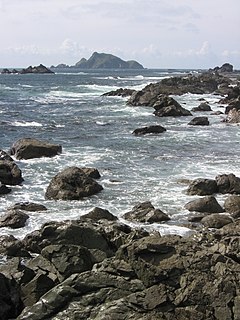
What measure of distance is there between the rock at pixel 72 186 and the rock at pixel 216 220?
6.06m

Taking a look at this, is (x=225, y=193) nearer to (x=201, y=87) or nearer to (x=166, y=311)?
(x=166, y=311)

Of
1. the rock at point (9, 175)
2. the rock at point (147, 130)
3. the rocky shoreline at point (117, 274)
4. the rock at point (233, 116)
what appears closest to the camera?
the rocky shoreline at point (117, 274)

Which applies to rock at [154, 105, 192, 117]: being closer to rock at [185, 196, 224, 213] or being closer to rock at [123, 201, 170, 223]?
rock at [185, 196, 224, 213]

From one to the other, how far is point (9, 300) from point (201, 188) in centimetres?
1289

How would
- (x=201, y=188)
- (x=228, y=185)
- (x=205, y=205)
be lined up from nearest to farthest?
(x=205, y=205) < (x=201, y=188) < (x=228, y=185)

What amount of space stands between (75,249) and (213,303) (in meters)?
4.20

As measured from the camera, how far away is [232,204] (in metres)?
19.9

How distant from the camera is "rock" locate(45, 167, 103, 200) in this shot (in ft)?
71.5

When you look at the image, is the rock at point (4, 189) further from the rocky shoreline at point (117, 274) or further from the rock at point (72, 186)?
the rocky shoreline at point (117, 274)

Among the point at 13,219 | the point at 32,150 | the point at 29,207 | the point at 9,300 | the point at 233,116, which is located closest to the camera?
the point at 9,300

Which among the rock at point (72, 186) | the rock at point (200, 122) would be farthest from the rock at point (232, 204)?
the rock at point (200, 122)

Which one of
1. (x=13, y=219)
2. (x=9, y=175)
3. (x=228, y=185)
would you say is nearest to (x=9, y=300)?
(x=13, y=219)

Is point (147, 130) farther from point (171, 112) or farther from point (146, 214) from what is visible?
point (146, 214)

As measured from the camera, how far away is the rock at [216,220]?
59.2 feet
